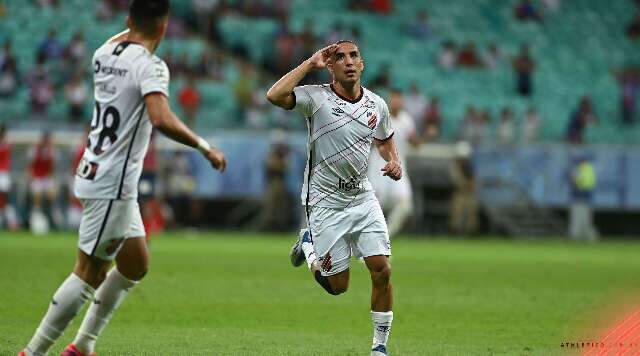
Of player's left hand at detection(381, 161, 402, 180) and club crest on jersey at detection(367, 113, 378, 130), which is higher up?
club crest on jersey at detection(367, 113, 378, 130)

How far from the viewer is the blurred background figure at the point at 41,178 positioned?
27.4 m

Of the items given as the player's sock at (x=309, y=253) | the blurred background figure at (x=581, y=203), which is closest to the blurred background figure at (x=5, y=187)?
the blurred background figure at (x=581, y=203)

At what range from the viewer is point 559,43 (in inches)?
1507

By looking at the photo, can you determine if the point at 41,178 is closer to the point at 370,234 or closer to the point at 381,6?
the point at 381,6

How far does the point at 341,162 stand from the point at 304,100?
2.00 ft

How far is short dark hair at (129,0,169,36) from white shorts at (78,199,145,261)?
→ 3.80ft

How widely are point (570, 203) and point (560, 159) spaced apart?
4.04 feet

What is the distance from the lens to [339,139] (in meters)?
9.45

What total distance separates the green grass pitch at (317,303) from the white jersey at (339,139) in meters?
1.33

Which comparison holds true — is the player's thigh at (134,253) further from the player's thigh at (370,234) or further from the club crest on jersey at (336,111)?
the club crest on jersey at (336,111)


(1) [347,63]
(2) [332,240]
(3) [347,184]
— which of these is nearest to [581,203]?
(3) [347,184]

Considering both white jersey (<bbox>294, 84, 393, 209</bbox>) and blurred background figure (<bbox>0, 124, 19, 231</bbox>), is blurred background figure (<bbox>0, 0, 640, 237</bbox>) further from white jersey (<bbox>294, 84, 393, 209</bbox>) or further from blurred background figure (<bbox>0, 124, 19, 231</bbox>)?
white jersey (<bbox>294, 84, 393, 209</bbox>)

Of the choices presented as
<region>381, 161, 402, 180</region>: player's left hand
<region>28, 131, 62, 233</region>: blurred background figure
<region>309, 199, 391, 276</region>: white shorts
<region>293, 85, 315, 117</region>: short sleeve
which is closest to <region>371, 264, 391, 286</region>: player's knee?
<region>309, 199, 391, 276</region>: white shorts

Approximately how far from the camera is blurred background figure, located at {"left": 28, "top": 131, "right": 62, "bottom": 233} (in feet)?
90.0
